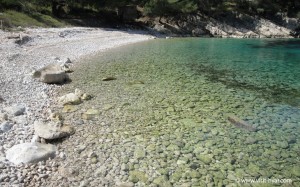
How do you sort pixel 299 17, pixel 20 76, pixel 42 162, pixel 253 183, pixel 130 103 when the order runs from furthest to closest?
pixel 299 17 < pixel 20 76 < pixel 130 103 < pixel 42 162 < pixel 253 183

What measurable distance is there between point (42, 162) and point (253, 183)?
6467 millimetres

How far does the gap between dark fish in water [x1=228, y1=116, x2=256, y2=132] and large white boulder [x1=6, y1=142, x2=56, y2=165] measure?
7.55m

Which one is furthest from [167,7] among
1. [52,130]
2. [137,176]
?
[137,176]

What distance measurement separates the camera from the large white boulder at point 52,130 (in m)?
9.93

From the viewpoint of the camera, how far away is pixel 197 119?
12344mm

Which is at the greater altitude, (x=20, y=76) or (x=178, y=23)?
(x=178, y=23)

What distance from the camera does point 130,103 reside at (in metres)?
14.2

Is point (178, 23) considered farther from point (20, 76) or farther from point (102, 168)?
point (102, 168)

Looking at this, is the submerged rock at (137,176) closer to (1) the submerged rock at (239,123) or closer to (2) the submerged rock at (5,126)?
(2) the submerged rock at (5,126)

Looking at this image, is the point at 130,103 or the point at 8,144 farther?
the point at 130,103

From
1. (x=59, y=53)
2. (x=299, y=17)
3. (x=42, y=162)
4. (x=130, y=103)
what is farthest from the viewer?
(x=299, y=17)

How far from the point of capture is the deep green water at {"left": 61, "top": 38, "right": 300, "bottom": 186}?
8.59 metres

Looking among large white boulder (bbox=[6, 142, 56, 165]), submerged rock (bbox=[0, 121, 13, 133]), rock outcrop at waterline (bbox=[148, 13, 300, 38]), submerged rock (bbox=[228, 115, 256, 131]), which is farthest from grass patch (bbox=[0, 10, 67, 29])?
submerged rock (bbox=[228, 115, 256, 131])

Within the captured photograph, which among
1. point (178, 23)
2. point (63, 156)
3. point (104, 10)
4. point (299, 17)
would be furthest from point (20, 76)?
point (299, 17)
